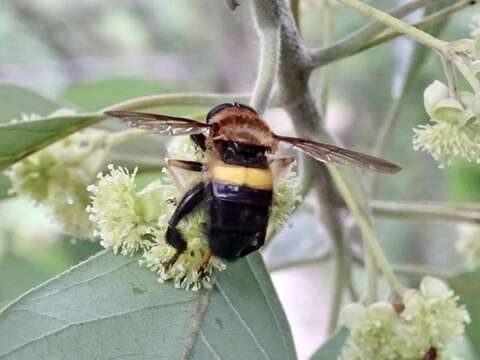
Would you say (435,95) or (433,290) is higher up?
(435,95)

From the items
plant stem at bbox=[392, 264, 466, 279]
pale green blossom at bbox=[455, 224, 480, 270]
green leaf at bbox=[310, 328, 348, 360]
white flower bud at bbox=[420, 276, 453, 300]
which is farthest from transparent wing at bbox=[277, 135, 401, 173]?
pale green blossom at bbox=[455, 224, 480, 270]

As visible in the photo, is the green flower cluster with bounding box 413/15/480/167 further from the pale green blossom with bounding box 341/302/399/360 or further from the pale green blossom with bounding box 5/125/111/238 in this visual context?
Answer: the pale green blossom with bounding box 5/125/111/238

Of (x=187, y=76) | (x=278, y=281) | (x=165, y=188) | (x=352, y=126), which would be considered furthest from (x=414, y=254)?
(x=165, y=188)

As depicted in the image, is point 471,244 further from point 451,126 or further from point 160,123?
point 160,123

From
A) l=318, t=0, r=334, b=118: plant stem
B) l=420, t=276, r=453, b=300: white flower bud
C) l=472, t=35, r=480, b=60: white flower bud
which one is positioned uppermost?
l=318, t=0, r=334, b=118: plant stem

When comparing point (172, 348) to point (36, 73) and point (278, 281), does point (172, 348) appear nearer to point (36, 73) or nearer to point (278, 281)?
point (278, 281)

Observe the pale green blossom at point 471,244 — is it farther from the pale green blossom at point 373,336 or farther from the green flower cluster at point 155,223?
the green flower cluster at point 155,223

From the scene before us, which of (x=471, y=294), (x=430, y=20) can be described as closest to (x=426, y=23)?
(x=430, y=20)
